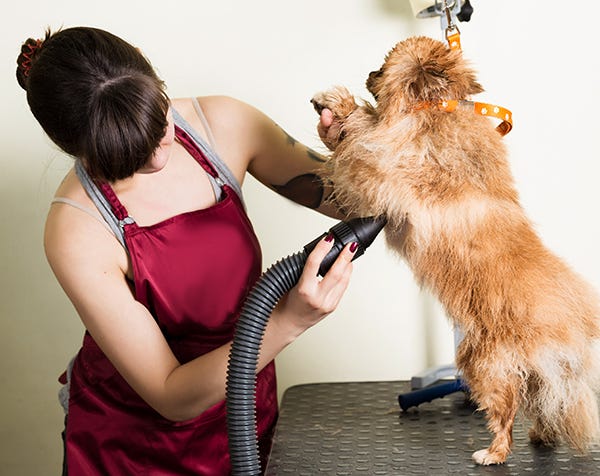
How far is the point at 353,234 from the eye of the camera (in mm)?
1096

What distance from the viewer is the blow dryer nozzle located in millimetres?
1089

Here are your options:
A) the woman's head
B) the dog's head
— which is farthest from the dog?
the woman's head

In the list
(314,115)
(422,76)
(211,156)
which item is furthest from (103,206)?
(314,115)

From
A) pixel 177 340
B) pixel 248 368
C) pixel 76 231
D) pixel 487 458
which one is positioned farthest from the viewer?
pixel 177 340

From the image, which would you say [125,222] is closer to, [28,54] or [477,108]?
[28,54]

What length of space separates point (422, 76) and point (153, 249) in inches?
22.4

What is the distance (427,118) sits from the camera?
1.06m

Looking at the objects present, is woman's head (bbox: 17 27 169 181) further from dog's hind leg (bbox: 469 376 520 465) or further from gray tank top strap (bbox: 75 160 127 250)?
dog's hind leg (bbox: 469 376 520 465)

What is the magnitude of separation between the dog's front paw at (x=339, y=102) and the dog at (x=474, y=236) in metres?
0.05

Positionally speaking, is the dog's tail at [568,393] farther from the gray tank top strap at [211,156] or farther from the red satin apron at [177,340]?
the gray tank top strap at [211,156]

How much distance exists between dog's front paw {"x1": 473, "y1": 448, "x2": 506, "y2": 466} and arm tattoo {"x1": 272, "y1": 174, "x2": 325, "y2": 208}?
0.58 metres

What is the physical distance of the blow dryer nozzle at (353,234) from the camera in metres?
1.09

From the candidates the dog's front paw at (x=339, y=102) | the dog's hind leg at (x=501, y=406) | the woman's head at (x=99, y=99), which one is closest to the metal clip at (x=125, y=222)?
the woman's head at (x=99, y=99)

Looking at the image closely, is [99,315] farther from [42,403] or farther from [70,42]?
[42,403]
